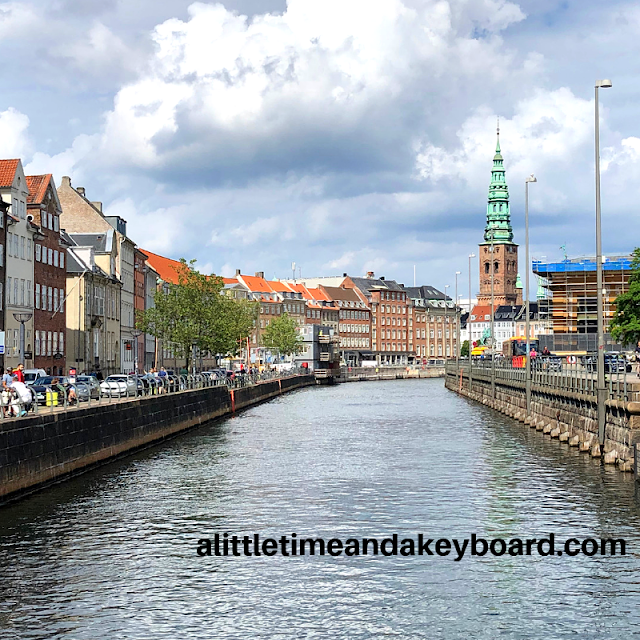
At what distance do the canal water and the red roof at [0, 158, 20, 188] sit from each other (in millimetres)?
35984

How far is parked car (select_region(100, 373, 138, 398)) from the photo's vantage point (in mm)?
48966

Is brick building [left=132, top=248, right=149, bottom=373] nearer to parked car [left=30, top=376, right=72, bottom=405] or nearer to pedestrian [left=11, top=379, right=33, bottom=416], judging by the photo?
parked car [left=30, top=376, right=72, bottom=405]

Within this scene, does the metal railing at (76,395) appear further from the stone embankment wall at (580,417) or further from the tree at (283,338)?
the tree at (283,338)

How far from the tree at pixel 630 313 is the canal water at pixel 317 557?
42.7 meters

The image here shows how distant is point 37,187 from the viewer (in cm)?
8412

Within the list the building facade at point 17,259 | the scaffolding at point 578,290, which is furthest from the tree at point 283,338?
the building facade at point 17,259

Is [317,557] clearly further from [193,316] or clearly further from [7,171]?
[193,316]

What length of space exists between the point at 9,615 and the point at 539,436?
39600 mm

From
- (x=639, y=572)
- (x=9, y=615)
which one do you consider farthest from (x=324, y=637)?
(x=639, y=572)

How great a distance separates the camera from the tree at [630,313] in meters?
85.5

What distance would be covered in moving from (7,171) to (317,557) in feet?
195

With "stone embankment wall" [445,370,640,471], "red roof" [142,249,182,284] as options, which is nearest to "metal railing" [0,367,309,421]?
"stone embankment wall" [445,370,640,471]

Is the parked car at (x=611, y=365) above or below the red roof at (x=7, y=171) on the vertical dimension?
below

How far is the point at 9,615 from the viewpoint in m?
18.2
